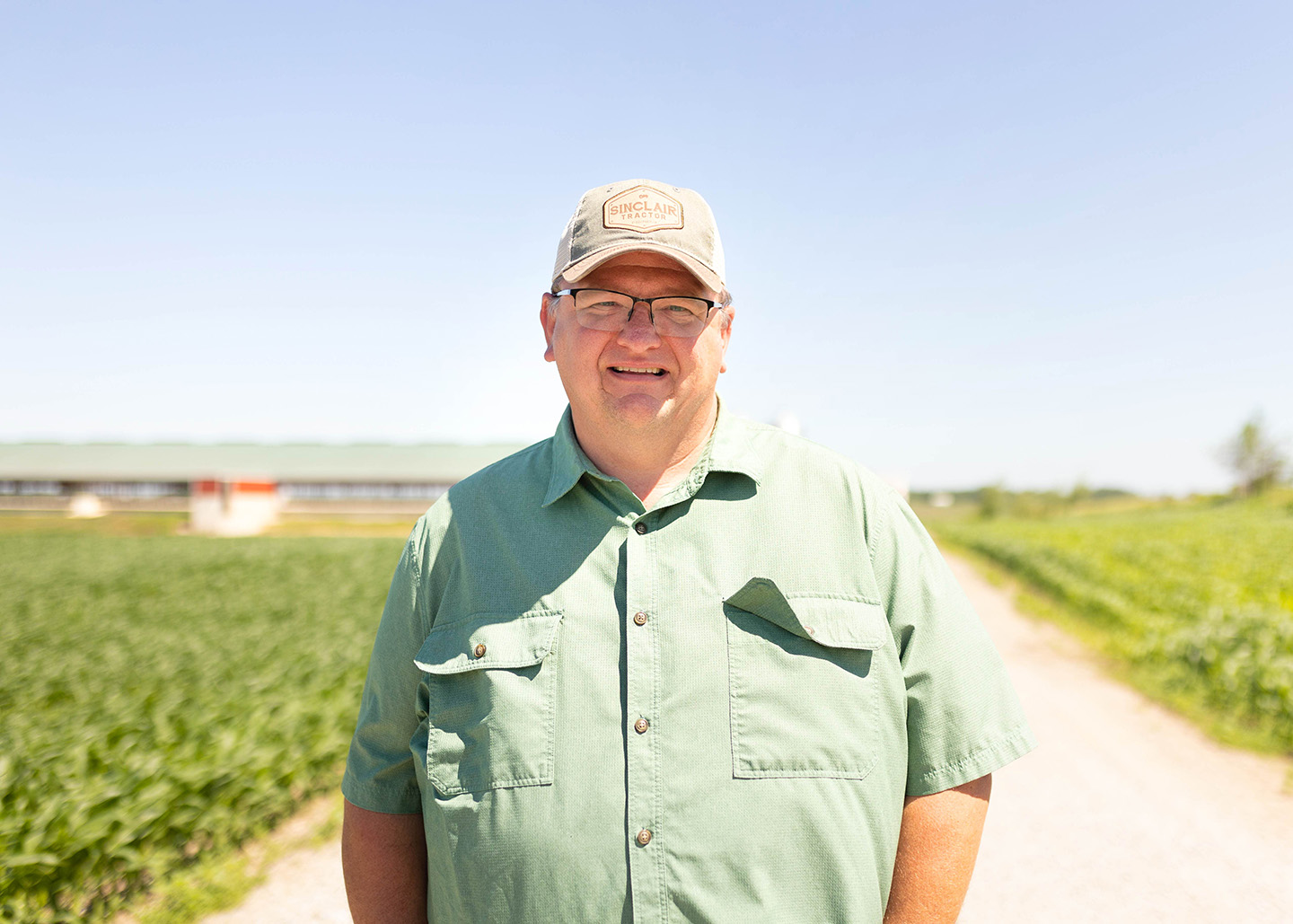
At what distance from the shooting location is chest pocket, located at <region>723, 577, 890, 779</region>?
5.32ft

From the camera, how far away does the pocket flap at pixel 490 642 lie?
1.70 meters

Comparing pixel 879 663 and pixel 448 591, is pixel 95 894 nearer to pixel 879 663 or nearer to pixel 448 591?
pixel 448 591

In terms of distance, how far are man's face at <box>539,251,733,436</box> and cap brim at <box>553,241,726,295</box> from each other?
0.15 feet

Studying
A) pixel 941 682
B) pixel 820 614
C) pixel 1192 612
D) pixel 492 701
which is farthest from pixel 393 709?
pixel 1192 612

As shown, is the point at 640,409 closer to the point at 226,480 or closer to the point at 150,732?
the point at 150,732

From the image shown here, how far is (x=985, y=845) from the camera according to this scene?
4613 mm

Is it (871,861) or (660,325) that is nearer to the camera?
(871,861)

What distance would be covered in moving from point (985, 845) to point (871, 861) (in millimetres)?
3627

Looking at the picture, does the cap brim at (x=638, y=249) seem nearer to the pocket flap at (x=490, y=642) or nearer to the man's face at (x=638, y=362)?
the man's face at (x=638, y=362)

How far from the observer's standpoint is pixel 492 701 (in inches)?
67.0

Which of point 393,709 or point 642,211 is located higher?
point 642,211

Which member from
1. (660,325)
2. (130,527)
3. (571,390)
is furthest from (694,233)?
(130,527)

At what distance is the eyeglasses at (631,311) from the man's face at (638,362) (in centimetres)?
1

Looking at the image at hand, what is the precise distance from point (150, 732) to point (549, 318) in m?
4.66
